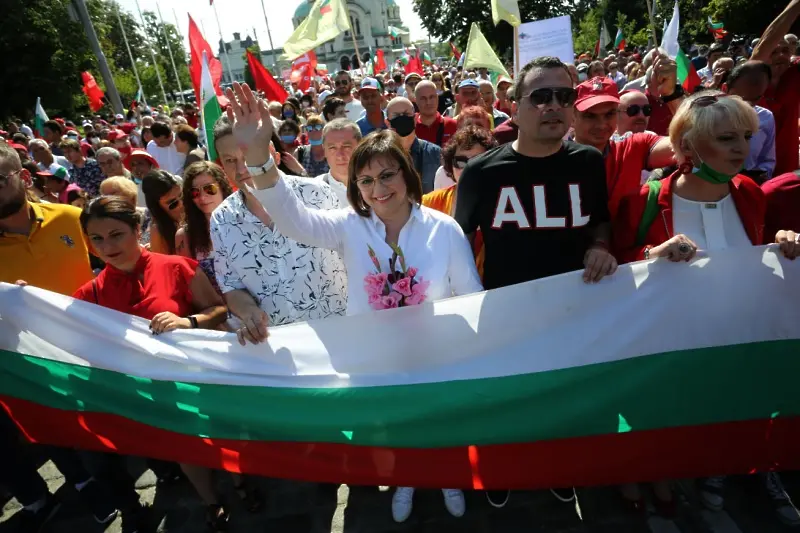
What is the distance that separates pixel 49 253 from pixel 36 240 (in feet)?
0.31

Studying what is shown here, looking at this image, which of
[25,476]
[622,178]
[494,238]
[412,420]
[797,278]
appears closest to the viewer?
[797,278]

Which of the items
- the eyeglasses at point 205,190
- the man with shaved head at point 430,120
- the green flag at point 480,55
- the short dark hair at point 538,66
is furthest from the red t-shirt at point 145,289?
the green flag at point 480,55

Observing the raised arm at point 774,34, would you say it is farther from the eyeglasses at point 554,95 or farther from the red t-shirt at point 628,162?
the eyeglasses at point 554,95

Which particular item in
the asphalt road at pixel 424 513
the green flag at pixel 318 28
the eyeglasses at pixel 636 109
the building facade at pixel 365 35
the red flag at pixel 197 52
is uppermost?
the building facade at pixel 365 35

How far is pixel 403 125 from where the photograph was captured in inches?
175

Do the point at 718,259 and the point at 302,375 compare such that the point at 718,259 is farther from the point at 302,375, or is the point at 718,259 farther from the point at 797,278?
the point at 302,375

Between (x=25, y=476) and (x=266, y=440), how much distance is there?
1731 mm

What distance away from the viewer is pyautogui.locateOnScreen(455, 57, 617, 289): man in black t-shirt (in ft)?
7.23

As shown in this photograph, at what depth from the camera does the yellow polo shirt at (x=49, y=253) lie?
9.23 ft

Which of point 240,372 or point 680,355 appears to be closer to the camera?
point 680,355

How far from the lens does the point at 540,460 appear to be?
221 cm

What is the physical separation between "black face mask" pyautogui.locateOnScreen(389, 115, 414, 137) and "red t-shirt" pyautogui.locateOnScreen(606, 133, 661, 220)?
2.02 metres

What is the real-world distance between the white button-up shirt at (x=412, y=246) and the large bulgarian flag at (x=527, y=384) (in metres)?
0.12

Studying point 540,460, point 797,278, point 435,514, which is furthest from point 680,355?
point 435,514
